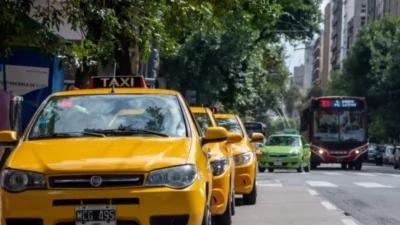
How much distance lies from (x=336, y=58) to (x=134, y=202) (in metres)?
128

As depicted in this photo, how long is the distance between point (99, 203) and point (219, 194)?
11.2ft

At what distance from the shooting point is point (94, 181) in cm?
763

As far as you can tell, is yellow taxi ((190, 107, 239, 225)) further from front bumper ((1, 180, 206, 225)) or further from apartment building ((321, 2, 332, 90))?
apartment building ((321, 2, 332, 90))

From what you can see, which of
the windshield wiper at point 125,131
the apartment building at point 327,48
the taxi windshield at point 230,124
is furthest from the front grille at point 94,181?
the apartment building at point 327,48

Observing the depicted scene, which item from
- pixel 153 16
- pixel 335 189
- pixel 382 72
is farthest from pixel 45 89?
pixel 382 72

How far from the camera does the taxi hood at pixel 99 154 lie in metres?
7.68

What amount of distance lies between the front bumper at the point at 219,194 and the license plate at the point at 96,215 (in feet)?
10.7

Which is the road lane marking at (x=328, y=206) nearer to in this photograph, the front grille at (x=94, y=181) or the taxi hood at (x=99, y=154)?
the taxi hood at (x=99, y=154)

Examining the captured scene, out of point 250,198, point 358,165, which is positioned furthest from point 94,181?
point 358,165

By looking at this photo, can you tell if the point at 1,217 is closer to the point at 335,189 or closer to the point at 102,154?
the point at 102,154

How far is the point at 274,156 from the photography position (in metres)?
33.8

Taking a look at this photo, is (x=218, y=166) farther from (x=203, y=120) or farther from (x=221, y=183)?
(x=203, y=120)

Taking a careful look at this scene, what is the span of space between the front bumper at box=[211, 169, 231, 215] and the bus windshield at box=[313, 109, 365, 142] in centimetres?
2808

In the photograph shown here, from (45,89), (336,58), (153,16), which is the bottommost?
(45,89)
